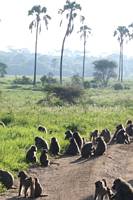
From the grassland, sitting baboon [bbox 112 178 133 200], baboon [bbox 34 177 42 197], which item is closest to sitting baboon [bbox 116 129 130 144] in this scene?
the grassland

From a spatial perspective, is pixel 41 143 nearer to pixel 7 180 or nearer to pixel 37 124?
pixel 7 180

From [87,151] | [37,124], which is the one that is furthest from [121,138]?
[37,124]

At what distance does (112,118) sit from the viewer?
31422 millimetres

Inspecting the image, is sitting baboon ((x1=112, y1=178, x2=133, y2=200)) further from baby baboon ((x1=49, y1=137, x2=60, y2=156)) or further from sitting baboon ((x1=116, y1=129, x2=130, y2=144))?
sitting baboon ((x1=116, y1=129, x2=130, y2=144))

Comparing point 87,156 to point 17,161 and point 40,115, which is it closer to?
point 17,161

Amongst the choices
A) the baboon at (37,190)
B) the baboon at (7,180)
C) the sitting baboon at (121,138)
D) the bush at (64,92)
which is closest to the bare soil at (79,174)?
the baboon at (37,190)

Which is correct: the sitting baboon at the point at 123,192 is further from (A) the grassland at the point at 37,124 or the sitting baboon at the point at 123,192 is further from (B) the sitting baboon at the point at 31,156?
(B) the sitting baboon at the point at 31,156

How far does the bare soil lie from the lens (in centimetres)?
1352

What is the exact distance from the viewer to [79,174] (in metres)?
15.8

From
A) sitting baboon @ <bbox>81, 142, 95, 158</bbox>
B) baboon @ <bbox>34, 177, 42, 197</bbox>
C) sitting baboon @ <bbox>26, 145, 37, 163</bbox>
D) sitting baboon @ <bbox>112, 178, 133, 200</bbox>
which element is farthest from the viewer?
sitting baboon @ <bbox>81, 142, 95, 158</bbox>

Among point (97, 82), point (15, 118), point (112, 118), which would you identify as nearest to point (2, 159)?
point (15, 118)

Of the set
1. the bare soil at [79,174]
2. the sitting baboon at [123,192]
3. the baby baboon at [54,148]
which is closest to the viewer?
the sitting baboon at [123,192]

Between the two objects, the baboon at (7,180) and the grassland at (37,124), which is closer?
the baboon at (7,180)

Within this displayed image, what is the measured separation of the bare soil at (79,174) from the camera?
13516 millimetres
